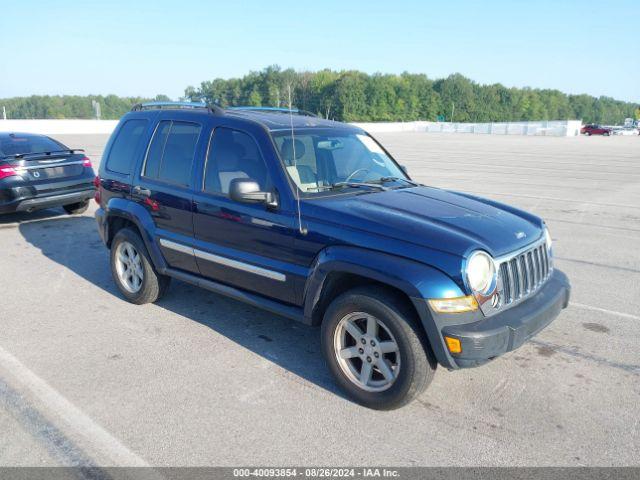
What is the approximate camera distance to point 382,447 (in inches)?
126

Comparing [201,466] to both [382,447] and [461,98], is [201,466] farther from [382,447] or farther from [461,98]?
[461,98]

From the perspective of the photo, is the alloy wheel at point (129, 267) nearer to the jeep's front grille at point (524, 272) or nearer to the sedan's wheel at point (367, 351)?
the sedan's wheel at point (367, 351)

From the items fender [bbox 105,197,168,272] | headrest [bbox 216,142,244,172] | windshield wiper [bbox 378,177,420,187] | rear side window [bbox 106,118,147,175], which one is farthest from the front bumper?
rear side window [bbox 106,118,147,175]

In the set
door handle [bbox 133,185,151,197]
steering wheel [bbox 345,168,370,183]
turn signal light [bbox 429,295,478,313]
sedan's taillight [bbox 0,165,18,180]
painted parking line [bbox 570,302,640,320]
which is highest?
steering wheel [bbox 345,168,370,183]

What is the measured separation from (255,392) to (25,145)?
304 inches

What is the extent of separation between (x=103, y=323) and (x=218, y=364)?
149cm

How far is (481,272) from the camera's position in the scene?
3338mm

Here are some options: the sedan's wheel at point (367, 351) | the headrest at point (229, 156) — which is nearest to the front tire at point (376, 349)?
the sedan's wheel at point (367, 351)

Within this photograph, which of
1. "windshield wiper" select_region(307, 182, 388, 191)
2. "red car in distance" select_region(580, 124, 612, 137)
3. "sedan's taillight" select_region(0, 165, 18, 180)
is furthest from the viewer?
"red car in distance" select_region(580, 124, 612, 137)

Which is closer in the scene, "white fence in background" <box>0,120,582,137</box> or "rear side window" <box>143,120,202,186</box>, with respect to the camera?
"rear side window" <box>143,120,202,186</box>

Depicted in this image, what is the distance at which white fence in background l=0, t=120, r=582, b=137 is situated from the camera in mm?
39384

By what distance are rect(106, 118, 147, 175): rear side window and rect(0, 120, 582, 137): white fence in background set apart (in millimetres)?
35584

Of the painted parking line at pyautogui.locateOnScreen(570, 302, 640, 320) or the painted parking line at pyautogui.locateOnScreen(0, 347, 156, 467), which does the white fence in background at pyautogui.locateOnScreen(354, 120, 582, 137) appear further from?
the painted parking line at pyautogui.locateOnScreen(0, 347, 156, 467)

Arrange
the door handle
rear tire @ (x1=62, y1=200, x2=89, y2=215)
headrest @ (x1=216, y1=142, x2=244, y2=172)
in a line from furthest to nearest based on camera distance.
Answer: rear tire @ (x1=62, y1=200, x2=89, y2=215)
the door handle
headrest @ (x1=216, y1=142, x2=244, y2=172)
